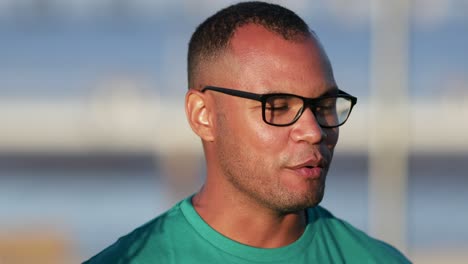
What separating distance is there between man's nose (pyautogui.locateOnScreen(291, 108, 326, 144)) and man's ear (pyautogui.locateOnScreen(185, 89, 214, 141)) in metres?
0.39

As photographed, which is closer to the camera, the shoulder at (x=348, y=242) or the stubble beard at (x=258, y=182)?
the stubble beard at (x=258, y=182)

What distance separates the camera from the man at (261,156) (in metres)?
3.26

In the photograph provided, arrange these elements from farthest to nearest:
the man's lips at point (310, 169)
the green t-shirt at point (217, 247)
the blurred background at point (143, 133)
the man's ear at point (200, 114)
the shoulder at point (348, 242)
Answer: the blurred background at point (143, 133)
the man's ear at point (200, 114)
the shoulder at point (348, 242)
the green t-shirt at point (217, 247)
the man's lips at point (310, 169)

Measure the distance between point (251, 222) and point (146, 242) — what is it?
34cm

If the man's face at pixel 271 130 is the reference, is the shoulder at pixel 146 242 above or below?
below

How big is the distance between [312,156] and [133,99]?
23616mm

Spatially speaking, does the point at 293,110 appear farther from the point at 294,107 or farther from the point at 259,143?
the point at 259,143

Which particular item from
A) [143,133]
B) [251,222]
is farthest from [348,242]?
[143,133]

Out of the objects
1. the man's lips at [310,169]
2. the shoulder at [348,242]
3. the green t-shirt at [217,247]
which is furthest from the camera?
the shoulder at [348,242]

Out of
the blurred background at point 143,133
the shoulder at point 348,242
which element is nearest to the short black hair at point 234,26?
the shoulder at point 348,242

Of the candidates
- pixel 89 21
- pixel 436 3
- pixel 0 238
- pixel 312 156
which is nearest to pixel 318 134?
pixel 312 156

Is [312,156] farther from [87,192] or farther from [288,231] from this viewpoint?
[87,192]

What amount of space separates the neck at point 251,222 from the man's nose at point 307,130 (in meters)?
0.27

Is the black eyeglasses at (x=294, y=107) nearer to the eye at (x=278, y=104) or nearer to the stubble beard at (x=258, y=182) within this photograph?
the eye at (x=278, y=104)
